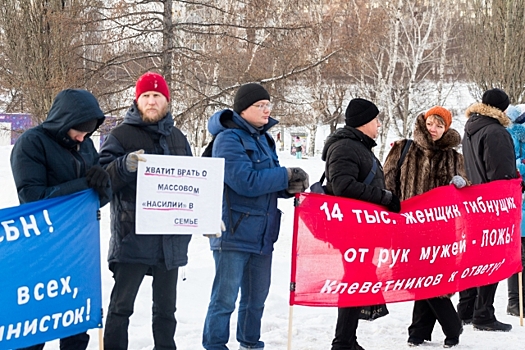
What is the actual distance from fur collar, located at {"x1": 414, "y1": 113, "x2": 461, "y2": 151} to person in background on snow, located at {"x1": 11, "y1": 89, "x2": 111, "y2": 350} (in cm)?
267

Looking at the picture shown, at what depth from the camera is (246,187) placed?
4797mm

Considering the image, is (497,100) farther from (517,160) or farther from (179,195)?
(179,195)

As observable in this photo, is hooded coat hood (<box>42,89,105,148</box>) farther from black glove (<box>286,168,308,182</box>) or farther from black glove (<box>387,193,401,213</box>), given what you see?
black glove (<box>387,193,401,213</box>)

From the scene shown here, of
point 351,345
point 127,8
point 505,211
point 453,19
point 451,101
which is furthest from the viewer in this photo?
point 451,101

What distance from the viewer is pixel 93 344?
17.1ft

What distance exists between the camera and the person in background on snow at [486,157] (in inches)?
250

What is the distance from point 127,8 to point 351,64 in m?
3.64

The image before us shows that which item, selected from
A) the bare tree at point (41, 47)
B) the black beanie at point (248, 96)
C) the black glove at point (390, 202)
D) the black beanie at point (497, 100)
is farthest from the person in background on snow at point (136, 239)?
the bare tree at point (41, 47)

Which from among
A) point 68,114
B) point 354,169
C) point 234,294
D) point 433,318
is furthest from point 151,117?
point 433,318

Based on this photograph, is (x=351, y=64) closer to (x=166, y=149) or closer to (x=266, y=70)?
(x=266, y=70)

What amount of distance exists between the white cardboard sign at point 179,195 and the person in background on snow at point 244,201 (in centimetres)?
24

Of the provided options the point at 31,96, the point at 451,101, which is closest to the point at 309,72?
the point at 31,96

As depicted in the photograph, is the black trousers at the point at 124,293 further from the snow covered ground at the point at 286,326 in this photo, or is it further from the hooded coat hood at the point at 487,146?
the hooded coat hood at the point at 487,146

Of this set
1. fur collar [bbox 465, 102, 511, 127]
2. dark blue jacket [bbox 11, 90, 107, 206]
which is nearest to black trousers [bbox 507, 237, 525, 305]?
fur collar [bbox 465, 102, 511, 127]
